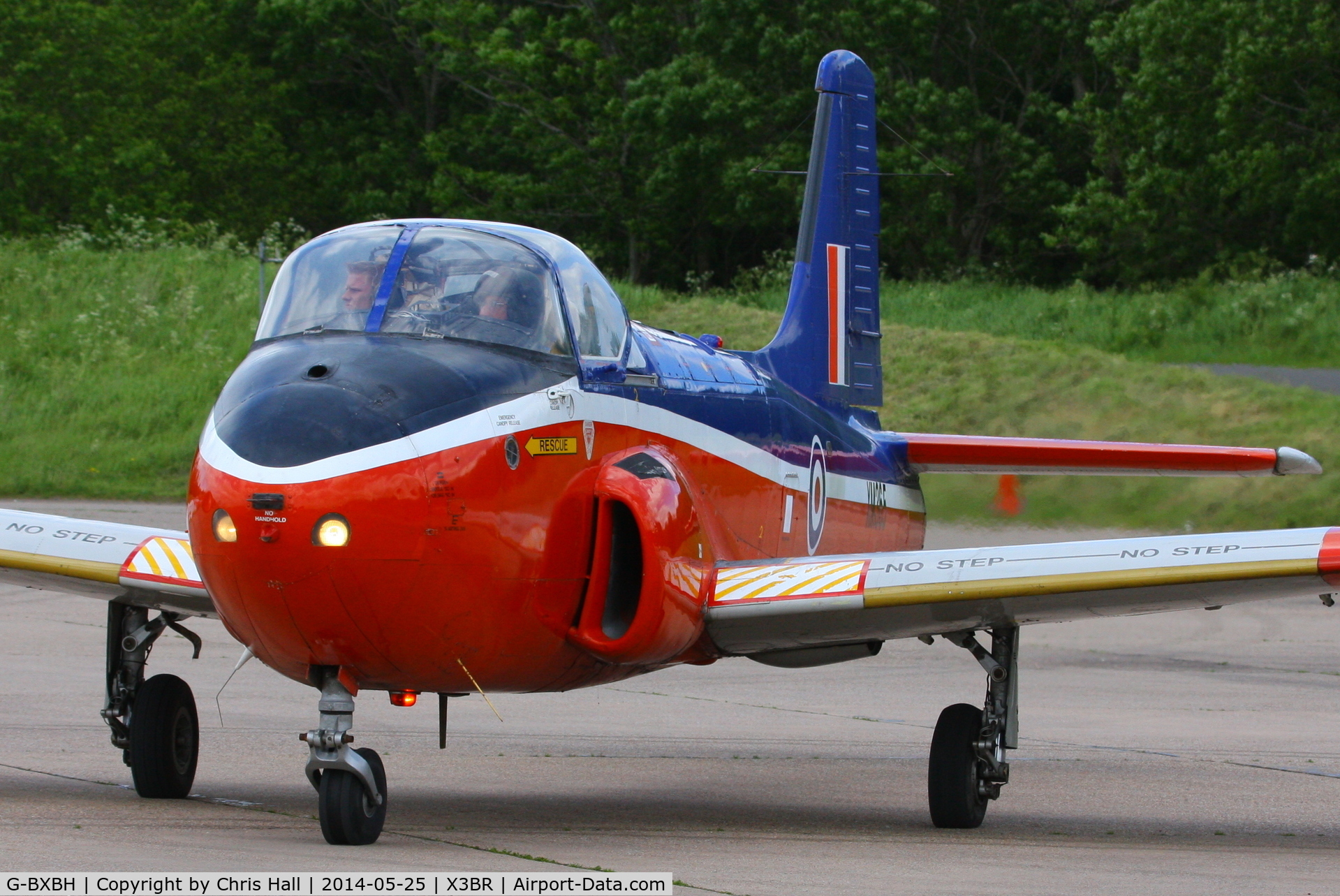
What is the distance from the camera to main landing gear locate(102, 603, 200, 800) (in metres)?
8.43

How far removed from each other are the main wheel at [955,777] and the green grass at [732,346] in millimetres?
11422

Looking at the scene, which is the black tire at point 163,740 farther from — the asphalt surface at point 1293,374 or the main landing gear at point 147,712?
the asphalt surface at point 1293,374

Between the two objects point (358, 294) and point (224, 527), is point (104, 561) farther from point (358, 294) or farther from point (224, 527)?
point (224, 527)

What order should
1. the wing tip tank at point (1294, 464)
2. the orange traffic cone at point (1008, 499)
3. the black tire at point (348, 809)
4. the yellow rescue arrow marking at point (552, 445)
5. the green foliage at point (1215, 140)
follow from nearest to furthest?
the black tire at point (348, 809) → the yellow rescue arrow marking at point (552, 445) → the wing tip tank at point (1294, 464) → the orange traffic cone at point (1008, 499) → the green foliage at point (1215, 140)

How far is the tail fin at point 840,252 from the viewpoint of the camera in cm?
1193

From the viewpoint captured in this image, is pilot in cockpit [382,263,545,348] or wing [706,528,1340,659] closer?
pilot in cockpit [382,263,545,348]

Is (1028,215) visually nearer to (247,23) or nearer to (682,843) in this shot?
(247,23)

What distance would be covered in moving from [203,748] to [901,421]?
1925 cm

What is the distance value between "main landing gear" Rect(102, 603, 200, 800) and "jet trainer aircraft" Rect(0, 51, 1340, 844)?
2 cm

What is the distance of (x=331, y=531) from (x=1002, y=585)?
3.21 meters

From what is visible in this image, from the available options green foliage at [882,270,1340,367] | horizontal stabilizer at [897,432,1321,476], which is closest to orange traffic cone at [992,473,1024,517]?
horizontal stabilizer at [897,432,1321,476]

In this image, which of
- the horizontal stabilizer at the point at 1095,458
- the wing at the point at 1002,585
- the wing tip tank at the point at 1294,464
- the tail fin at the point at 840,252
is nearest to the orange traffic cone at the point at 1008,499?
the tail fin at the point at 840,252

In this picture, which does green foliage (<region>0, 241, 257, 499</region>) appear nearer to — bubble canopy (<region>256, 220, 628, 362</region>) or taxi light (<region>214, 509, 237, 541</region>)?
bubble canopy (<region>256, 220, 628, 362</region>)

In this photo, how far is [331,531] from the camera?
20.3 ft
